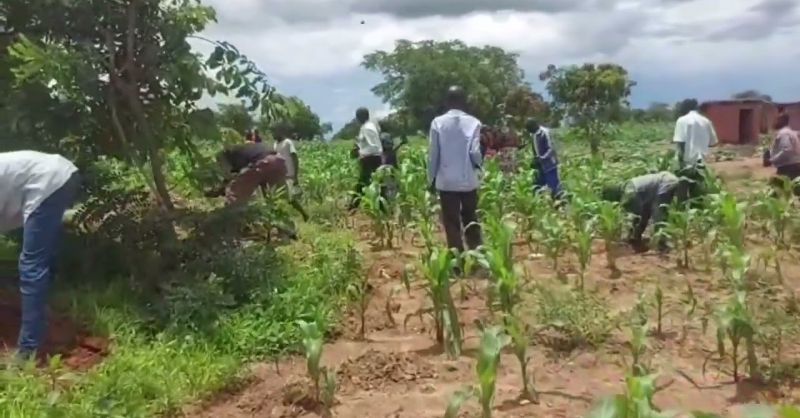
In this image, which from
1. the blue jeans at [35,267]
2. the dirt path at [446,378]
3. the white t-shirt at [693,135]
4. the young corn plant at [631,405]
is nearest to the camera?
the young corn plant at [631,405]

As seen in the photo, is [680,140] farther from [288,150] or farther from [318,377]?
[318,377]

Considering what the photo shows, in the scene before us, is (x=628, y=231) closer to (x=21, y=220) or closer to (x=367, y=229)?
(x=367, y=229)

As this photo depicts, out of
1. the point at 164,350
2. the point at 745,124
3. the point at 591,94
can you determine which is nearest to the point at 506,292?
the point at 164,350

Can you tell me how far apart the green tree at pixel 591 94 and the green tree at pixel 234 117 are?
47.5 feet

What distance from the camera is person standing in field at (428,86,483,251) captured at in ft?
22.0

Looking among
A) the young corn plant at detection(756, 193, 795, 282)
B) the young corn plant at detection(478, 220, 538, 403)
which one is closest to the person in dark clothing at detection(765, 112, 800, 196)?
the young corn plant at detection(756, 193, 795, 282)

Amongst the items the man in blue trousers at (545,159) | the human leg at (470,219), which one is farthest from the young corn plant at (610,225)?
the man in blue trousers at (545,159)

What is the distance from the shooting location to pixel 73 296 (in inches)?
218

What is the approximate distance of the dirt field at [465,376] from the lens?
13.8ft

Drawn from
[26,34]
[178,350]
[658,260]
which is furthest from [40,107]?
[658,260]

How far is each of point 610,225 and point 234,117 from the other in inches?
124

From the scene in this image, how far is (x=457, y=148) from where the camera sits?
6.73 m

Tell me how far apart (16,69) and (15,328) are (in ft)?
5.64

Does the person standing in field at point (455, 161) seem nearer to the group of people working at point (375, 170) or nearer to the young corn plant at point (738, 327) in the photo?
the group of people working at point (375, 170)
